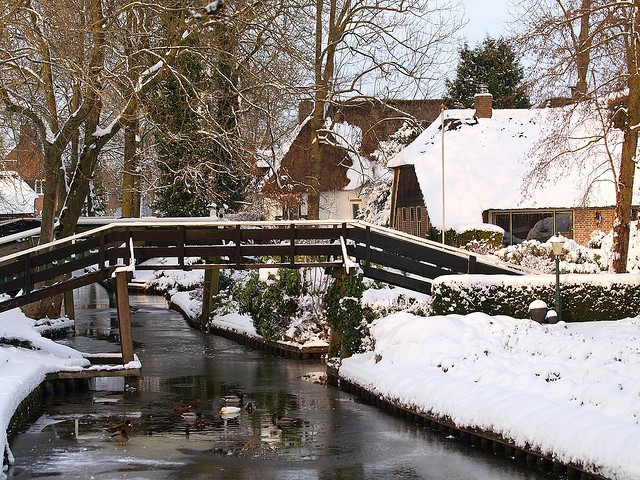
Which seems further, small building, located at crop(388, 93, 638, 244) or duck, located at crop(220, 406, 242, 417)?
small building, located at crop(388, 93, 638, 244)

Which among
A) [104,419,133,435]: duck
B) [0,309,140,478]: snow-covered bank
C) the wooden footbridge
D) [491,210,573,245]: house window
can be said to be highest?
[491,210,573,245]: house window

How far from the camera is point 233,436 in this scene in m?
15.5

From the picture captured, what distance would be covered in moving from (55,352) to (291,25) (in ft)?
33.1

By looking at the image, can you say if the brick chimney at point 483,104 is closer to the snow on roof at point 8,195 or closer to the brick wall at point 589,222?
the brick wall at point 589,222

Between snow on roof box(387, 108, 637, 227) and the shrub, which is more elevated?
snow on roof box(387, 108, 637, 227)

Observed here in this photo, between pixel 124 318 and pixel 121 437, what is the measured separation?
6740 mm

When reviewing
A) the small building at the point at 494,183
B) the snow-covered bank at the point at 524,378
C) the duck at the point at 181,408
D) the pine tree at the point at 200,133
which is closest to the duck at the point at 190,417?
the duck at the point at 181,408

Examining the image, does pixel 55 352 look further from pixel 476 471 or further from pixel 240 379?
pixel 476 471

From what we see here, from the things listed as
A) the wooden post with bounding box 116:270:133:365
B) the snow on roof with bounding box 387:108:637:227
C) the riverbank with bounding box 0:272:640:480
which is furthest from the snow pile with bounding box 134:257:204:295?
the riverbank with bounding box 0:272:640:480

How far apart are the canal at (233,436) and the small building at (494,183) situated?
642 inches

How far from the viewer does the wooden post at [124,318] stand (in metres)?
21.1

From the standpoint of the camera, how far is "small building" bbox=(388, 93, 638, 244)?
3734cm

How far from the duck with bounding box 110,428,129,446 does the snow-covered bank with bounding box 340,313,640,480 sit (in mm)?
4999

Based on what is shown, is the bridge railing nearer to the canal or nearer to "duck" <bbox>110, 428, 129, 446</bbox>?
the canal
